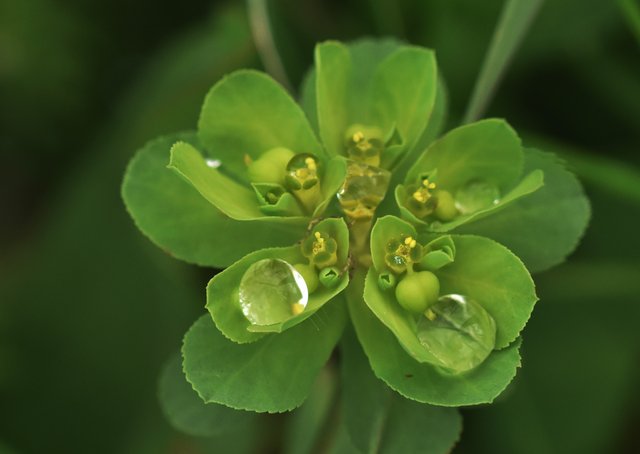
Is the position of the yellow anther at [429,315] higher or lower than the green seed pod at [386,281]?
lower

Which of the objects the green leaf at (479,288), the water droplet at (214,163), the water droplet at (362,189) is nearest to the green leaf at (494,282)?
the green leaf at (479,288)

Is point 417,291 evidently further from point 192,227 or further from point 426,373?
point 192,227

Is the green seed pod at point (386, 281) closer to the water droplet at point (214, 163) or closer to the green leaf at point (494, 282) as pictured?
the green leaf at point (494, 282)

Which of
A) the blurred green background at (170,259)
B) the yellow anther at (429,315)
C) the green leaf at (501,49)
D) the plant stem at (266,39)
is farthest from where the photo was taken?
the blurred green background at (170,259)

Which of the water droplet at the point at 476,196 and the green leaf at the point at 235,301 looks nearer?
the green leaf at the point at 235,301

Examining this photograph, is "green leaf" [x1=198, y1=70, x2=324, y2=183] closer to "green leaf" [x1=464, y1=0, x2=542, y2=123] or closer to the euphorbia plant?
the euphorbia plant

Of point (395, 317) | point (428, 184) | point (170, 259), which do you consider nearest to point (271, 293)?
point (395, 317)

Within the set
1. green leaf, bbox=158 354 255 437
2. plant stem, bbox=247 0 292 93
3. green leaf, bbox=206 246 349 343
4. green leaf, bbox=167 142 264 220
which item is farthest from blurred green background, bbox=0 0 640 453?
green leaf, bbox=206 246 349 343

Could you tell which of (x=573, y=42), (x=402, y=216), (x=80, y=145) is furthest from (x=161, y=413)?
(x=573, y=42)
